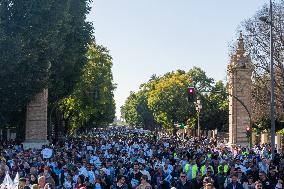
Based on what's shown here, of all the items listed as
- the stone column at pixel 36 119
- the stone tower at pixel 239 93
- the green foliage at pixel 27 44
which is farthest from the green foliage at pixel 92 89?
the green foliage at pixel 27 44

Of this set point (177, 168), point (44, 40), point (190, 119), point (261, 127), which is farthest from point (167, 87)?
point (177, 168)

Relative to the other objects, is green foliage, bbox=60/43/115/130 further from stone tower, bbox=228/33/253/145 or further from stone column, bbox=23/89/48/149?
stone tower, bbox=228/33/253/145

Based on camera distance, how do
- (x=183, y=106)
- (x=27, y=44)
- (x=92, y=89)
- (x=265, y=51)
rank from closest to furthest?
(x=27, y=44) → (x=265, y=51) → (x=92, y=89) → (x=183, y=106)

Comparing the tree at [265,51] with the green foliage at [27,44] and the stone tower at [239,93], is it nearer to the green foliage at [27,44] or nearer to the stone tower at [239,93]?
the stone tower at [239,93]

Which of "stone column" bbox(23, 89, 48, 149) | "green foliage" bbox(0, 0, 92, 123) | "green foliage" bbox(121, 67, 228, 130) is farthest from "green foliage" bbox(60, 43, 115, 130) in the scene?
"green foliage" bbox(0, 0, 92, 123)

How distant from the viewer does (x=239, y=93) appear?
Answer: 150 feet

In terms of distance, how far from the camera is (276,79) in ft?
131

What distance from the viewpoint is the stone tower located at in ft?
146

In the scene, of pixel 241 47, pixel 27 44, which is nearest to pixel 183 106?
pixel 241 47

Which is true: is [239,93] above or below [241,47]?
below

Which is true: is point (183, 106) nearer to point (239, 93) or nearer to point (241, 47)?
point (239, 93)

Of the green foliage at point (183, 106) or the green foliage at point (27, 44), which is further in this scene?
the green foliage at point (183, 106)

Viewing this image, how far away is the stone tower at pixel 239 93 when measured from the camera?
4444 centimetres

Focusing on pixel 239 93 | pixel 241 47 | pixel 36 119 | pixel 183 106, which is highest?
pixel 241 47
